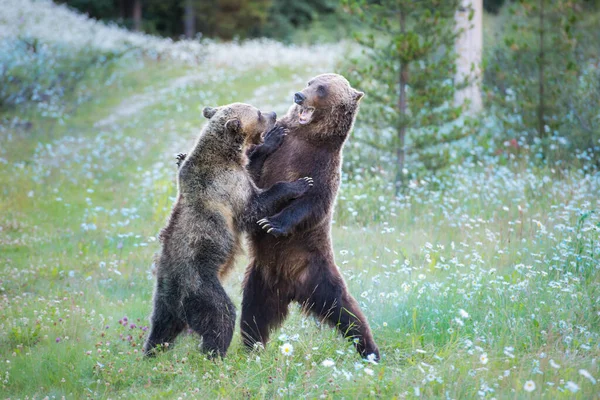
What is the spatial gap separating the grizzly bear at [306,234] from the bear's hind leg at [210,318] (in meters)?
0.38

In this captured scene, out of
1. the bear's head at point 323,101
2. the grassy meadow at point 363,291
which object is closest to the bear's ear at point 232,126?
the bear's head at point 323,101

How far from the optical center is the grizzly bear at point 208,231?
16.1 ft

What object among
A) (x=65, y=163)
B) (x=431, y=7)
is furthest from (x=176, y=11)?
(x=431, y=7)

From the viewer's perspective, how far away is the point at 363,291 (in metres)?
6.31

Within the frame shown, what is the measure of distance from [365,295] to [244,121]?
6.30 ft

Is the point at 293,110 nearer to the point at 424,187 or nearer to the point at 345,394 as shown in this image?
the point at 345,394

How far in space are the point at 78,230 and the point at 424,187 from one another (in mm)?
4993

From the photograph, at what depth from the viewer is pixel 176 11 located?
38.6 metres

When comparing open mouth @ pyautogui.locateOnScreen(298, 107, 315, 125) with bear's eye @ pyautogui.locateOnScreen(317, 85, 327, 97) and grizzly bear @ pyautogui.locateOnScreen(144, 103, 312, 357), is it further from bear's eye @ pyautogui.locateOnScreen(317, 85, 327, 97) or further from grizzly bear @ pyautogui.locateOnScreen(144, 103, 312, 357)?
grizzly bear @ pyautogui.locateOnScreen(144, 103, 312, 357)

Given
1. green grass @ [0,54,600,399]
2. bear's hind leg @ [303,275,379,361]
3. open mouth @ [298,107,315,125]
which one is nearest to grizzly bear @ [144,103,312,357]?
green grass @ [0,54,600,399]

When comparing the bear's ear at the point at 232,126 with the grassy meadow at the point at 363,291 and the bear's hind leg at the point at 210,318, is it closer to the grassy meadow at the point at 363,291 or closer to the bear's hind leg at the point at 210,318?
the bear's hind leg at the point at 210,318

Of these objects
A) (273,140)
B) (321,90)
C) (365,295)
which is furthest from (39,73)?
(365,295)

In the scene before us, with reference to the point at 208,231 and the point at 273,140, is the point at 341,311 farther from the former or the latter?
the point at 273,140

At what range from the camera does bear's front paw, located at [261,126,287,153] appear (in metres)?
5.46
